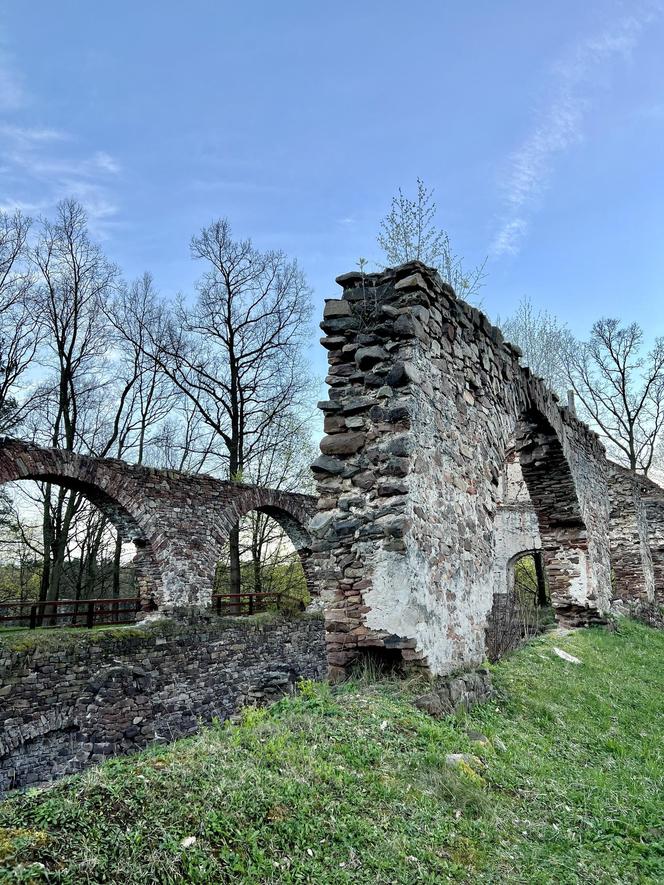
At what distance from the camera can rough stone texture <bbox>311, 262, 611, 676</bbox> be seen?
4.67 metres

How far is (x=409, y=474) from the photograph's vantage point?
4.77 metres

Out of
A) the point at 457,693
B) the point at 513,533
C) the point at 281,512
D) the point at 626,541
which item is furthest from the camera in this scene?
the point at 513,533

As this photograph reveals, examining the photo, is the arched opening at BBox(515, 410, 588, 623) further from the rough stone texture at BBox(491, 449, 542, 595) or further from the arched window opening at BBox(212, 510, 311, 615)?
the arched window opening at BBox(212, 510, 311, 615)

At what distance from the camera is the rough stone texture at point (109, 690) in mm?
8570

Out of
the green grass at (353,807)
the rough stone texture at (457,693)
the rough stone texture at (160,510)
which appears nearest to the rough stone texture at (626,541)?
the rough stone texture at (160,510)

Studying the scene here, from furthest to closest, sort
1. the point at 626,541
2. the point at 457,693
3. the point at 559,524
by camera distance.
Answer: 1. the point at 626,541
2. the point at 559,524
3. the point at 457,693

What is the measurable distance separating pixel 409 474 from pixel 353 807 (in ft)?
8.60

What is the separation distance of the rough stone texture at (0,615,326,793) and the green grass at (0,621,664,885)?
3.54m

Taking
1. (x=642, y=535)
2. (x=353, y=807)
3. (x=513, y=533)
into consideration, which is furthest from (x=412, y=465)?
(x=513, y=533)

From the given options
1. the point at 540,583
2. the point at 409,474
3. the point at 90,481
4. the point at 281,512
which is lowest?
the point at 540,583

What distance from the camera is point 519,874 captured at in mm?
2477

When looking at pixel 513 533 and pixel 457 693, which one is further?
pixel 513 533

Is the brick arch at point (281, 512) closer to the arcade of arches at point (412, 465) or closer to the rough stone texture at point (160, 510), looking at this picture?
the rough stone texture at point (160, 510)

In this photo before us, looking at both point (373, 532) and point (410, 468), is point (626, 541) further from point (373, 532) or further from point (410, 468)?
point (373, 532)
